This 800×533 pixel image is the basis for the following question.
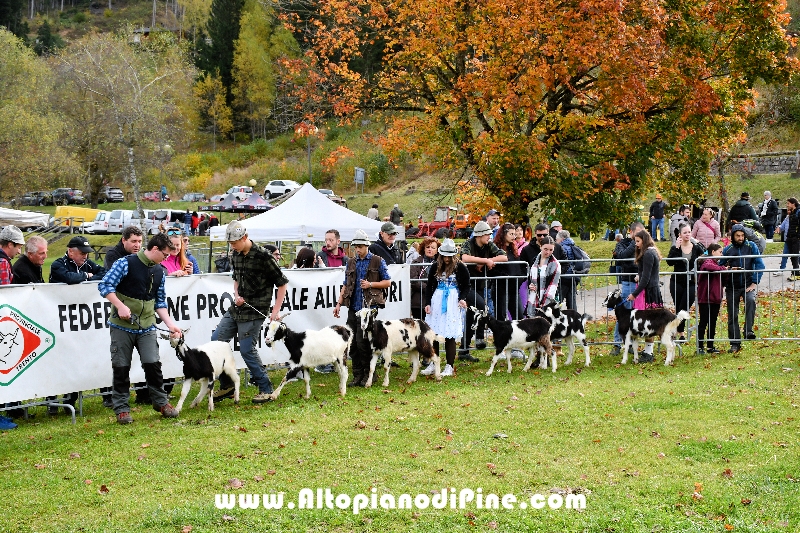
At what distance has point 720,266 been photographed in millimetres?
12617

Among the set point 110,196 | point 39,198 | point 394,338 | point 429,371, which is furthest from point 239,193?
point 394,338

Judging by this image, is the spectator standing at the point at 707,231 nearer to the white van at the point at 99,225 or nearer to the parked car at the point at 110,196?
the white van at the point at 99,225

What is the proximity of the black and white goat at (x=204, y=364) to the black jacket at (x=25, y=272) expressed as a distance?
5.49 feet

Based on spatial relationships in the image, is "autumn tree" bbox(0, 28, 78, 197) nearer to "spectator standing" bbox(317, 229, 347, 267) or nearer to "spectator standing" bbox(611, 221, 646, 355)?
"spectator standing" bbox(317, 229, 347, 267)

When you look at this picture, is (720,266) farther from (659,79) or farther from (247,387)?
(247,387)

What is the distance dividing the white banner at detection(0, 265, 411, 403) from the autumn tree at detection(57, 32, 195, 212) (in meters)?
37.1

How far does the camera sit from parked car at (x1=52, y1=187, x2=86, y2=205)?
68250 mm

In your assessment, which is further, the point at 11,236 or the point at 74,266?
the point at 74,266

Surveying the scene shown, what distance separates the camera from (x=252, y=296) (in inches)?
394

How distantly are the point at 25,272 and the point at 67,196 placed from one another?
6479cm

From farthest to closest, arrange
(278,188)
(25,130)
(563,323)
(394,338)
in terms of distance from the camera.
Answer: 1. (278,188)
2. (25,130)
3. (563,323)
4. (394,338)

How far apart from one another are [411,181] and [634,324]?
48466mm

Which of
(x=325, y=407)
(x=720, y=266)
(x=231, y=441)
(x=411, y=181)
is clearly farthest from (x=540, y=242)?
(x=411, y=181)

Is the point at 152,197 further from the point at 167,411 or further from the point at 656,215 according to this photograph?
the point at 167,411
